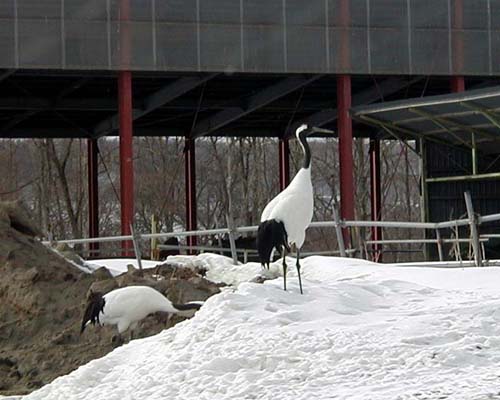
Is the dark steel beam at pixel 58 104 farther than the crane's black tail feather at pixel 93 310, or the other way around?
the dark steel beam at pixel 58 104

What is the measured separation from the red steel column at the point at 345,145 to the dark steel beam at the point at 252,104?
2.53ft

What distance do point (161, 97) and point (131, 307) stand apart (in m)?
21.5

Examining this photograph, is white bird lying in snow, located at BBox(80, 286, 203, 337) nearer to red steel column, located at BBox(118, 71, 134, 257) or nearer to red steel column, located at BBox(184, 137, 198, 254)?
red steel column, located at BBox(118, 71, 134, 257)

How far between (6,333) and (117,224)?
→ 206ft

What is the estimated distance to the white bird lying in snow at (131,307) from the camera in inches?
543

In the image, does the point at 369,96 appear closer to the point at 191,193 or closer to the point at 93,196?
the point at 191,193

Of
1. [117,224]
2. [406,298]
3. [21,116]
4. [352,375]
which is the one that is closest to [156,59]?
[21,116]

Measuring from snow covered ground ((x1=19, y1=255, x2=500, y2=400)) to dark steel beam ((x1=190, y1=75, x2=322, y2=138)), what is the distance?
19192 mm

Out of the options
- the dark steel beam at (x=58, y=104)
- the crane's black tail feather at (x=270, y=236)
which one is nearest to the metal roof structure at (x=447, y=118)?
the dark steel beam at (x=58, y=104)

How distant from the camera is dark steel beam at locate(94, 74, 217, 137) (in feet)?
105

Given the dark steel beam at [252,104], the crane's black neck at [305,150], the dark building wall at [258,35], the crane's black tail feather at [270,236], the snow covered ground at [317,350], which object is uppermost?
the dark building wall at [258,35]

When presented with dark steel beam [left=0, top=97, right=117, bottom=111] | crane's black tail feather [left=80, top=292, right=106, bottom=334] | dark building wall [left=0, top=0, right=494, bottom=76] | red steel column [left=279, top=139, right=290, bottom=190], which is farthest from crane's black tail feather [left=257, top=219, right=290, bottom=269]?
red steel column [left=279, top=139, right=290, bottom=190]

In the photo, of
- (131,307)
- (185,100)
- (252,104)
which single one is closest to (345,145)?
(252,104)

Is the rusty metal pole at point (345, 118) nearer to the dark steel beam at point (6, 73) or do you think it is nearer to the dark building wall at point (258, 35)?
the dark building wall at point (258, 35)
